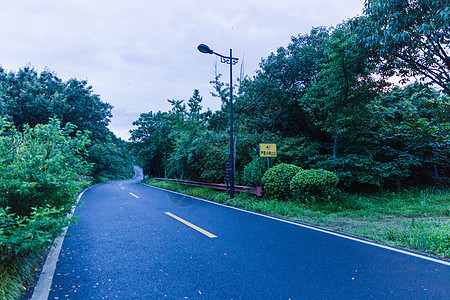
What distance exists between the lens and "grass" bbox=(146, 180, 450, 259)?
14.8 ft

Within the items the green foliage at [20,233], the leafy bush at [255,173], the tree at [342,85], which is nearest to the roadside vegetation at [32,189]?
the green foliage at [20,233]

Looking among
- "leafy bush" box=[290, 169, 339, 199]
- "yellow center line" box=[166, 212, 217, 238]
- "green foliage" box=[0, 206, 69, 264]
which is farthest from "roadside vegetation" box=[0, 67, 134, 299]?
"leafy bush" box=[290, 169, 339, 199]

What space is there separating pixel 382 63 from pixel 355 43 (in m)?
2.35

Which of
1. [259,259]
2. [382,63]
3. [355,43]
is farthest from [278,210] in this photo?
[382,63]

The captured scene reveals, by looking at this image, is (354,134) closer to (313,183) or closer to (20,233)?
(313,183)

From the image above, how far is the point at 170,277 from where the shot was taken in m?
3.17

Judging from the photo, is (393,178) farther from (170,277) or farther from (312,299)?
(170,277)

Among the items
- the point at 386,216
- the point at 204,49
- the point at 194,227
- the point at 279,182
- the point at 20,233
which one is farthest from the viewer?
the point at 204,49

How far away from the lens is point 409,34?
7254mm

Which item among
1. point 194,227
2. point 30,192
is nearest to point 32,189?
point 30,192

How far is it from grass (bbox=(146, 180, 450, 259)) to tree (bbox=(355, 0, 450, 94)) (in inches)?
182

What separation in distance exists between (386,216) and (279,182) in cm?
368

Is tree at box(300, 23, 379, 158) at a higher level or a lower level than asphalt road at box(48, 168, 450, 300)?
higher

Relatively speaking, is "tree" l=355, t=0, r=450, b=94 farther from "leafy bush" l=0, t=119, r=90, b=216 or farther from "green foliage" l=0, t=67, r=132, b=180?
"green foliage" l=0, t=67, r=132, b=180
